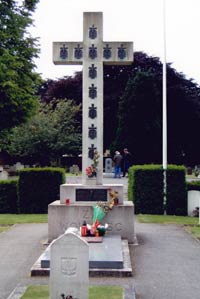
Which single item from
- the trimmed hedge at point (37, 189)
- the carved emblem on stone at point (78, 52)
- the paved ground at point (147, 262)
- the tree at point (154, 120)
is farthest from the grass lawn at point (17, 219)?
the tree at point (154, 120)

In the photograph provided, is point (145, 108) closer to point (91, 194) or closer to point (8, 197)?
point (8, 197)

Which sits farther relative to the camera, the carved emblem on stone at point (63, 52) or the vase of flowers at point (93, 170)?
the carved emblem on stone at point (63, 52)

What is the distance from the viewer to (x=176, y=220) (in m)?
21.1

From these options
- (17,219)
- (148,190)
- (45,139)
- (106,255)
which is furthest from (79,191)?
(45,139)

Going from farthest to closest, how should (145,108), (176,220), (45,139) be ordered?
(145,108), (45,139), (176,220)

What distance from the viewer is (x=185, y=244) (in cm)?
1538

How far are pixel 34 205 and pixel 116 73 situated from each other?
32.6 m

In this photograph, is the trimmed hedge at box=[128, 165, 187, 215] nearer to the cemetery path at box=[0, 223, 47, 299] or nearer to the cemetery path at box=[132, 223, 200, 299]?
the cemetery path at box=[132, 223, 200, 299]

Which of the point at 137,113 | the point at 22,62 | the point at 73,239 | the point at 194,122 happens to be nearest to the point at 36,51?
the point at 22,62

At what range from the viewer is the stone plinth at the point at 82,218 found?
50.6 feet

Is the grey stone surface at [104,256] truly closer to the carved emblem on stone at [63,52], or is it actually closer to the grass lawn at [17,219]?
the carved emblem on stone at [63,52]

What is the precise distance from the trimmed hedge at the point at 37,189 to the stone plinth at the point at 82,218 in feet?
26.5

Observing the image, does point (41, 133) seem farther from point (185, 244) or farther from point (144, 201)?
point (185, 244)

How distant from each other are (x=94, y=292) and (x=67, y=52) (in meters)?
8.97
